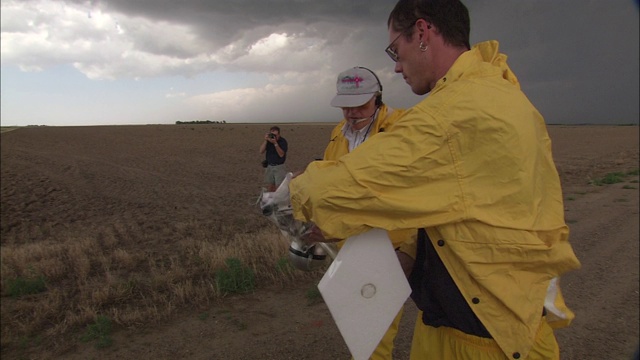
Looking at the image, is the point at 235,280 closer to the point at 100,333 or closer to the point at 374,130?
the point at 100,333

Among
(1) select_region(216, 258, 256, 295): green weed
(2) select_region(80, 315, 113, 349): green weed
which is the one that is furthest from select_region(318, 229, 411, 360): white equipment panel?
(1) select_region(216, 258, 256, 295): green weed

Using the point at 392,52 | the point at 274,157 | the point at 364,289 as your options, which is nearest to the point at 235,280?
the point at 364,289

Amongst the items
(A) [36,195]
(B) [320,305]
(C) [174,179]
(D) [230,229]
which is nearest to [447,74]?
(B) [320,305]

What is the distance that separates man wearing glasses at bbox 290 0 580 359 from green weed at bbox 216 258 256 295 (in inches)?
158

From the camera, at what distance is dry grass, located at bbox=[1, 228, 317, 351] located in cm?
460

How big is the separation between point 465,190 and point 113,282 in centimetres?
550

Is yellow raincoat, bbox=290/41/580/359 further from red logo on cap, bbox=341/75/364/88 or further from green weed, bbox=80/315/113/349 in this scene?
green weed, bbox=80/315/113/349

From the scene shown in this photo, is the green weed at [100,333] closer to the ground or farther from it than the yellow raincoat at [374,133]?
closer to the ground

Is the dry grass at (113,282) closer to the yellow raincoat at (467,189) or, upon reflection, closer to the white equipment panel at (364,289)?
the white equipment panel at (364,289)

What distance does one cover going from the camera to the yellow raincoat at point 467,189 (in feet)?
4.23

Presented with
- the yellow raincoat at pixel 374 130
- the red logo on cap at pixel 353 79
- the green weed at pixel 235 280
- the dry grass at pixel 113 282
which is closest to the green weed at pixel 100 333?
the dry grass at pixel 113 282

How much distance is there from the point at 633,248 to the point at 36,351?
8271 millimetres

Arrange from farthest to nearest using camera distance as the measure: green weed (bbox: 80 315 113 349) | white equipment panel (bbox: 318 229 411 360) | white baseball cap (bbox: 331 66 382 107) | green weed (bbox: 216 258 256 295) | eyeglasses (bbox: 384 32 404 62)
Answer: green weed (bbox: 216 258 256 295)
green weed (bbox: 80 315 113 349)
white baseball cap (bbox: 331 66 382 107)
eyeglasses (bbox: 384 32 404 62)
white equipment panel (bbox: 318 229 411 360)

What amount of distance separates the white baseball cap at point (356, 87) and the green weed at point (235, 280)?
9.81ft
